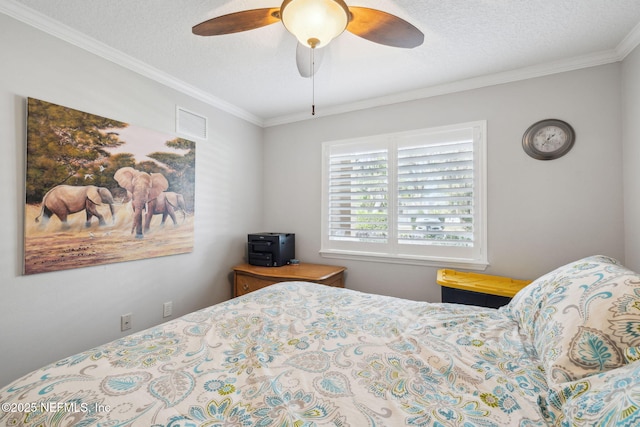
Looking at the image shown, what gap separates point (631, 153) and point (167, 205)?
11.7ft

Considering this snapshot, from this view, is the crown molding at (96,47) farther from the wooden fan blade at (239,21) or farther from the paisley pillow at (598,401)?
the paisley pillow at (598,401)

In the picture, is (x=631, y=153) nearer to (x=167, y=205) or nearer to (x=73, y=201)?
(x=167, y=205)

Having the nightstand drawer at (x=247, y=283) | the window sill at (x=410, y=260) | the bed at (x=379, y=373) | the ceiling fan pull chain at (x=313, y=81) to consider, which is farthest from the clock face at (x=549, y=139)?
the nightstand drawer at (x=247, y=283)

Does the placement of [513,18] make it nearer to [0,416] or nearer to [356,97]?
[356,97]

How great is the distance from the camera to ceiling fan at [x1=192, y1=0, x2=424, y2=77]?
1268 mm

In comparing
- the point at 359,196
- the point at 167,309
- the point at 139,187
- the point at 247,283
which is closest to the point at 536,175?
the point at 359,196

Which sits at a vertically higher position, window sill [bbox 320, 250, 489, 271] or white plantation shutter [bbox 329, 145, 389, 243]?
white plantation shutter [bbox 329, 145, 389, 243]

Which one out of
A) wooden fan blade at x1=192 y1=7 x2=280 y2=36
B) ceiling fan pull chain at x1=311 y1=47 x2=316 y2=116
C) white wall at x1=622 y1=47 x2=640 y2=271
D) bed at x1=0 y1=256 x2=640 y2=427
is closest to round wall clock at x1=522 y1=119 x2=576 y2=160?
white wall at x1=622 y1=47 x2=640 y2=271

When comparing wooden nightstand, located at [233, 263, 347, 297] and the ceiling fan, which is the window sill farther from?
the ceiling fan

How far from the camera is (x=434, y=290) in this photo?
2.66 m

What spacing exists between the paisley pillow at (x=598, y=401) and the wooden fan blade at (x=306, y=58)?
1837mm

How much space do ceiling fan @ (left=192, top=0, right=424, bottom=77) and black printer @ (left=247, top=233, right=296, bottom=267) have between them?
207 centimetres

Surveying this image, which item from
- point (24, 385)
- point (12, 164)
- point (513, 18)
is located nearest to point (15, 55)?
point (12, 164)

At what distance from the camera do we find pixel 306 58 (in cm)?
171
